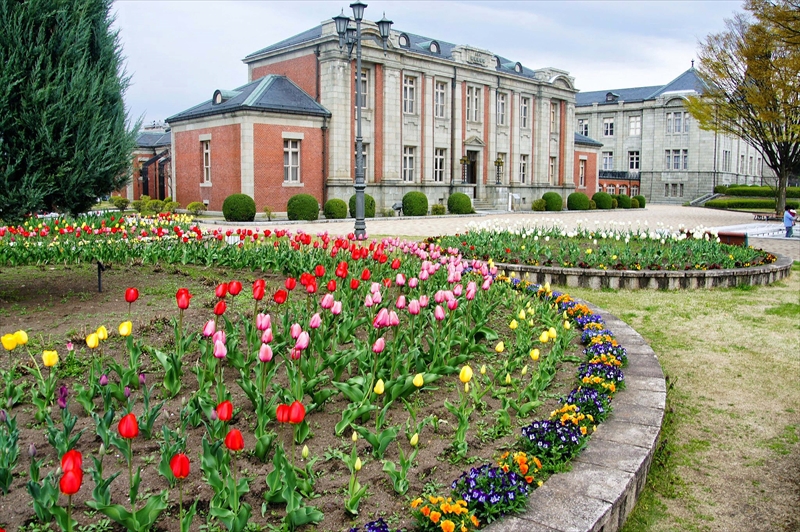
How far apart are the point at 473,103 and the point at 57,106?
3451 centimetres

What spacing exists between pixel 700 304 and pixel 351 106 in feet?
81.3

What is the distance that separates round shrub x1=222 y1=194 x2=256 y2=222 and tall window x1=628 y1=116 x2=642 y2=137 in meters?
50.6

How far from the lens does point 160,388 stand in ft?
16.3

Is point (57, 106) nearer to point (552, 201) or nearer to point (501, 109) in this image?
point (501, 109)

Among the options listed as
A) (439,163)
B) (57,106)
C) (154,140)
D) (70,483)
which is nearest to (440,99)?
(439,163)

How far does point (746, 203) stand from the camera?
54.1 m

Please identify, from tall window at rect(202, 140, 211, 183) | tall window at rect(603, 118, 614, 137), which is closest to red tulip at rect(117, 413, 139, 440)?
tall window at rect(202, 140, 211, 183)

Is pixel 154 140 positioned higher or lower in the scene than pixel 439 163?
higher

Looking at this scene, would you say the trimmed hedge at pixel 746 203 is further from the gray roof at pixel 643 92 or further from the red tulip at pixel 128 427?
the red tulip at pixel 128 427

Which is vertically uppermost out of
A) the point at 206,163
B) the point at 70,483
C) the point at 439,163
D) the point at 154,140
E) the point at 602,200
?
the point at 154,140

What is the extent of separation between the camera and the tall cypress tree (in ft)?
24.4

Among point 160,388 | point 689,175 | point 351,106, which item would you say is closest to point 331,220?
point 351,106

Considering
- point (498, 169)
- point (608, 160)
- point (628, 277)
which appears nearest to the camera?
point (628, 277)

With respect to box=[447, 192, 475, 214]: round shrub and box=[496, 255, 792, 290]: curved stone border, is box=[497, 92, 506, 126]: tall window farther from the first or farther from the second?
box=[496, 255, 792, 290]: curved stone border
